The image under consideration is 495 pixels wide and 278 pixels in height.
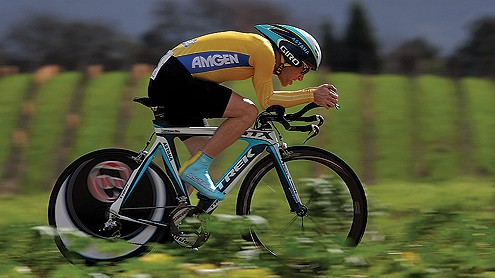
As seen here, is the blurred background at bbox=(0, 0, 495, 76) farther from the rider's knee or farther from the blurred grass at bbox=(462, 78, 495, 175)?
the rider's knee

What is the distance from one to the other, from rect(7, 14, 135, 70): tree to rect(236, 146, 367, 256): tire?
59.1ft

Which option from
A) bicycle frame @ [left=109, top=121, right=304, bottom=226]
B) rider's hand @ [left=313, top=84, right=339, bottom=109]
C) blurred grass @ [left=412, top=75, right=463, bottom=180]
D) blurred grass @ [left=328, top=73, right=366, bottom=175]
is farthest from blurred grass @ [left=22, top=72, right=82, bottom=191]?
rider's hand @ [left=313, top=84, right=339, bottom=109]

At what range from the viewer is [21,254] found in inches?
249

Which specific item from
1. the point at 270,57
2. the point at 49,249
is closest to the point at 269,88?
the point at 270,57

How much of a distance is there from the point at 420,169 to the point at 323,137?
250 centimetres

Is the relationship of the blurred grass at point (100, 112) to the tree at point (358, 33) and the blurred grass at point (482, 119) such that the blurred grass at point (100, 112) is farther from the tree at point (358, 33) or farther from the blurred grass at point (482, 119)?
the tree at point (358, 33)

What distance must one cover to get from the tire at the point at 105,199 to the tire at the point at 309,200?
21.1 inches

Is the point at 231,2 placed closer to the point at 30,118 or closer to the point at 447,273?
the point at 30,118

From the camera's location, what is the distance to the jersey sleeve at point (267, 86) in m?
5.93

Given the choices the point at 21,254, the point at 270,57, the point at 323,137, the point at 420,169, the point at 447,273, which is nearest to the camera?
the point at 447,273

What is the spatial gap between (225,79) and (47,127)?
12.5m

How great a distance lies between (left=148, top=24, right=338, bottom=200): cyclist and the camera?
5.98m

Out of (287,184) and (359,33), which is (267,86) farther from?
(359,33)

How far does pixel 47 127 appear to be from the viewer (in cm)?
1816
